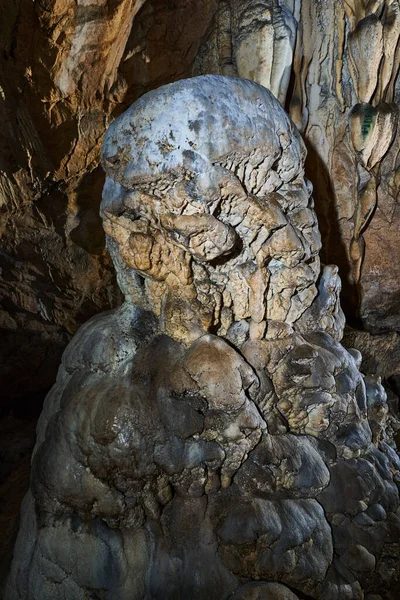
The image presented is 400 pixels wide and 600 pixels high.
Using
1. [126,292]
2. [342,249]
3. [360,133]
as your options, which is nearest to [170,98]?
[126,292]

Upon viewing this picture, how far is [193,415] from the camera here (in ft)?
5.98

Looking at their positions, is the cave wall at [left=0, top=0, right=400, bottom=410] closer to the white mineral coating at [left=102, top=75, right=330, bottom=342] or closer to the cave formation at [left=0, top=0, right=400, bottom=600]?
the cave formation at [left=0, top=0, right=400, bottom=600]

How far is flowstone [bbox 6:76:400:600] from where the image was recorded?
1777 mm

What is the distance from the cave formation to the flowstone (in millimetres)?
13

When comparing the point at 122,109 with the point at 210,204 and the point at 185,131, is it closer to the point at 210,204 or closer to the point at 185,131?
the point at 185,131

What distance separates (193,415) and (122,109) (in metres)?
2.42

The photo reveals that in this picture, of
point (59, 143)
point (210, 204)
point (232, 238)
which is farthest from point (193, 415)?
point (59, 143)

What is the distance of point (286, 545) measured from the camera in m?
1.83

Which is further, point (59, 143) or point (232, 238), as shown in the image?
point (59, 143)

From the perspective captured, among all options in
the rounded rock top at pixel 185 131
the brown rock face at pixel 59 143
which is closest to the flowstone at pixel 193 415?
the rounded rock top at pixel 185 131

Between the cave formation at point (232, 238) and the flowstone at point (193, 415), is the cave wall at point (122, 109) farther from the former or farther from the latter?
the flowstone at point (193, 415)

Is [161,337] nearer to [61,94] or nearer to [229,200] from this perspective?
[229,200]

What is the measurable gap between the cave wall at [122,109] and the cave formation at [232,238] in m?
0.01

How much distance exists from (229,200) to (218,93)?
16.3 inches
